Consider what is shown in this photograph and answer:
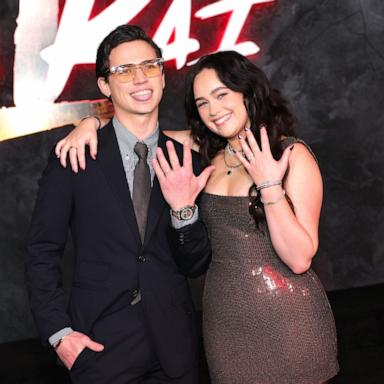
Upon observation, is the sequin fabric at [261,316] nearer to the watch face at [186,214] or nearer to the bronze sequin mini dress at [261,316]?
the bronze sequin mini dress at [261,316]

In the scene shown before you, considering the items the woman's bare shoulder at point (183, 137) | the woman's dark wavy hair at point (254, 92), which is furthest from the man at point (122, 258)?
the woman's bare shoulder at point (183, 137)

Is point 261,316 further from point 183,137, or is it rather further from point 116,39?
point 116,39

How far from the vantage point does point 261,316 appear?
212 centimetres

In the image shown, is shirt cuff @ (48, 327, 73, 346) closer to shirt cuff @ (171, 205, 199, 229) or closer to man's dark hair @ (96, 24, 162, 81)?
shirt cuff @ (171, 205, 199, 229)

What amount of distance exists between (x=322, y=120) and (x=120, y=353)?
118 inches

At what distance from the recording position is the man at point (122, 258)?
6.88ft

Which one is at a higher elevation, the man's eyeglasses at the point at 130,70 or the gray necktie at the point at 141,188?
the man's eyeglasses at the point at 130,70

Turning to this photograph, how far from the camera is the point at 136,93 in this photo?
87.0 inches

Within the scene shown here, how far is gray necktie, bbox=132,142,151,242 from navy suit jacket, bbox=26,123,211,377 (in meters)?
0.03

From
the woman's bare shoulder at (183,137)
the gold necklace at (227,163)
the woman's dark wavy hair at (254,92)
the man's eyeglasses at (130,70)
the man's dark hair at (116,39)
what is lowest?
the gold necklace at (227,163)

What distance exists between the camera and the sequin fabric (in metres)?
2.11

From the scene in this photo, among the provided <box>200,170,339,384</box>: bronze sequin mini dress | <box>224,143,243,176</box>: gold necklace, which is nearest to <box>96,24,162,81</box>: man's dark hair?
<box>224,143,243,176</box>: gold necklace

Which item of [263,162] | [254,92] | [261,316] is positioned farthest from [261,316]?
[254,92]

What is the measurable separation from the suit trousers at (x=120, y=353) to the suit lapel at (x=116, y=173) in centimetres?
27
